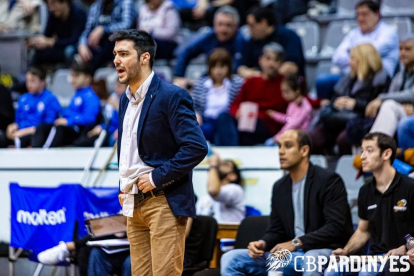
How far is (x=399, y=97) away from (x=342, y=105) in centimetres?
55

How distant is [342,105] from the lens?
21.9 ft

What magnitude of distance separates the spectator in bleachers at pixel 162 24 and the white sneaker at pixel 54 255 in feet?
12.6

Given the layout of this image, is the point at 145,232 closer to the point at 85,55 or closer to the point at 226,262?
the point at 226,262

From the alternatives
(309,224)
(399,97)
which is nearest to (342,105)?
(399,97)

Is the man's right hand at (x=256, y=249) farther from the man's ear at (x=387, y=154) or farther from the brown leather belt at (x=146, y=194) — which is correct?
the brown leather belt at (x=146, y=194)

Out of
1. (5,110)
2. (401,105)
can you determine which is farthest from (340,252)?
(5,110)

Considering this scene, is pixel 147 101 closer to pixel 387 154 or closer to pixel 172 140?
pixel 172 140

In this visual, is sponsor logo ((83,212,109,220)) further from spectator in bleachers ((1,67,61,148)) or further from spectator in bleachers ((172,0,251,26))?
spectator in bleachers ((172,0,251,26))

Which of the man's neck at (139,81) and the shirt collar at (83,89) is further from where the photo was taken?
the shirt collar at (83,89)

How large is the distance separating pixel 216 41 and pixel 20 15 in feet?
10.6

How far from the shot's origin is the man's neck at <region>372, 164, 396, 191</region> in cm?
489

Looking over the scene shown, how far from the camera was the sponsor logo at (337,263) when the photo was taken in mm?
4484

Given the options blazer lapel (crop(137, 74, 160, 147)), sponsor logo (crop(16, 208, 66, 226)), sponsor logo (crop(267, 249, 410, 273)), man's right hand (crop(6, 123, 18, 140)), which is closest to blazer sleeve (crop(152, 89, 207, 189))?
blazer lapel (crop(137, 74, 160, 147))

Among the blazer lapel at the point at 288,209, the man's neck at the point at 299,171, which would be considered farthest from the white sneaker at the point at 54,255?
the man's neck at the point at 299,171
